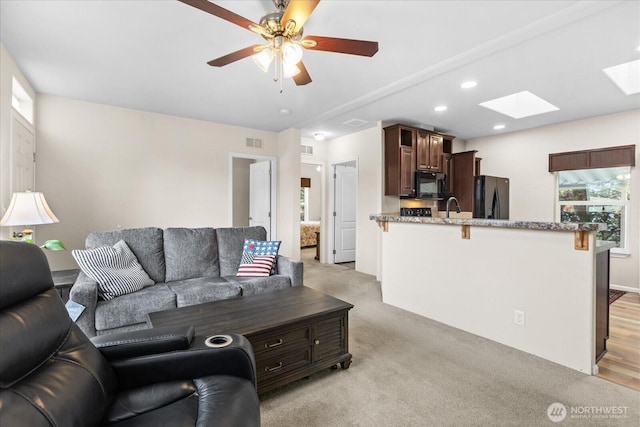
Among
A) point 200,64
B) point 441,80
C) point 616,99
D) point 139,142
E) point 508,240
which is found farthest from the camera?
point 139,142

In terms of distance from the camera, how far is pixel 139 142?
14.5 ft

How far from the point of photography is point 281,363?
6.46 ft

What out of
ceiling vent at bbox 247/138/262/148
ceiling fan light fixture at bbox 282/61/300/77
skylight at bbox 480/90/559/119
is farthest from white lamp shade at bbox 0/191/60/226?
skylight at bbox 480/90/559/119

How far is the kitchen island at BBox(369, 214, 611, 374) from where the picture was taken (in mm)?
2264

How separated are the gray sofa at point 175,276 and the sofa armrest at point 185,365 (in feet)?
4.34

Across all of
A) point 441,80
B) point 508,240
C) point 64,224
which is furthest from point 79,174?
point 508,240

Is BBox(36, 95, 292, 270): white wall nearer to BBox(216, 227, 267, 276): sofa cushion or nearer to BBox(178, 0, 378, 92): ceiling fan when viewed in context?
BBox(216, 227, 267, 276): sofa cushion

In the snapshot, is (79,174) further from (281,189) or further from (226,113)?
(281,189)

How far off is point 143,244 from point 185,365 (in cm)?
213

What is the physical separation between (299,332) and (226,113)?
143 inches

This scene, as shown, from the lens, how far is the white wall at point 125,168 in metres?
3.88

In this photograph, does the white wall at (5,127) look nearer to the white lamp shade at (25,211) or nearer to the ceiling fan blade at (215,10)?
the white lamp shade at (25,211)

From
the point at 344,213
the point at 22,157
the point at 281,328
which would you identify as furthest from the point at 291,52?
the point at 344,213

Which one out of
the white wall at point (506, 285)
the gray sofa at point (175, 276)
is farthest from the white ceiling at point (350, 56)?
the gray sofa at point (175, 276)
